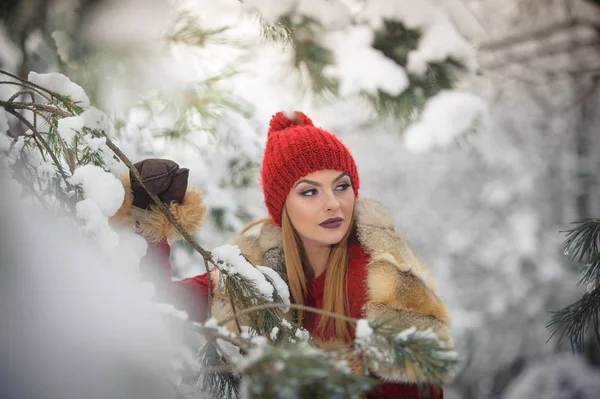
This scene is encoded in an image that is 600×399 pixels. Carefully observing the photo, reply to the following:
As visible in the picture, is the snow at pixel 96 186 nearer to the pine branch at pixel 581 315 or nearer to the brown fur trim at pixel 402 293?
the brown fur trim at pixel 402 293

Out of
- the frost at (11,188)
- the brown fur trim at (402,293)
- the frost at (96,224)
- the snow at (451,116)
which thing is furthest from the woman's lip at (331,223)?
the frost at (11,188)

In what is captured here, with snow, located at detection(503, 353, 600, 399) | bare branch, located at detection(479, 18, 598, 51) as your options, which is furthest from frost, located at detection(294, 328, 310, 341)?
snow, located at detection(503, 353, 600, 399)

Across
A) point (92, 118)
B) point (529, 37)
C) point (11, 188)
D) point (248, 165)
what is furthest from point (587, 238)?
point (529, 37)

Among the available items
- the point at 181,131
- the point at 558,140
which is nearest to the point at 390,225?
the point at 181,131

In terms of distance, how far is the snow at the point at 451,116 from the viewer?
2436 millimetres

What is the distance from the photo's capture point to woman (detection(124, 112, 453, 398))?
1.74 meters

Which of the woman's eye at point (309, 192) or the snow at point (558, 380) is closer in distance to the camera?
the woman's eye at point (309, 192)

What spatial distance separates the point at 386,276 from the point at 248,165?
5.38 ft

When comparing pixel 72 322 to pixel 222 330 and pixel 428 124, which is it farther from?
pixel 428 124

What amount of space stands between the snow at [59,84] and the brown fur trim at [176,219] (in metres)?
0.47

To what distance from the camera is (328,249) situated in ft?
6.66

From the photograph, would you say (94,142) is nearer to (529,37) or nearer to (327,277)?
(327,277)

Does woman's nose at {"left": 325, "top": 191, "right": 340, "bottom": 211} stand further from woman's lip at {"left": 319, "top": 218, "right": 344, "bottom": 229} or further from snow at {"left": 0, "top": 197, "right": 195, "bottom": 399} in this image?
snow at {"left": 0, "top": 197, "right": 195, "bottom": 399}

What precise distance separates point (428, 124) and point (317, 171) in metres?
0.98
